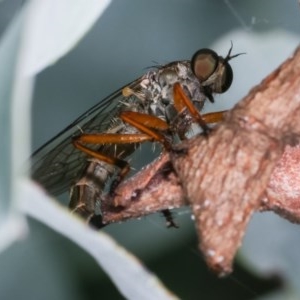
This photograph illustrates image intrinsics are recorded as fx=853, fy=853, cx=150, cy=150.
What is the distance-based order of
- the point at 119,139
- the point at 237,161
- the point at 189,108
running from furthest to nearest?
the point at 119,139
the point at 189,108
the point at 237,161

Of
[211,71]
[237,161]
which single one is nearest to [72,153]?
[211,71]

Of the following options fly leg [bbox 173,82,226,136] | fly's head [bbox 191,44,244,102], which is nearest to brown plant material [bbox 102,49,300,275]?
fly leg [bbox 173,82,226,136]

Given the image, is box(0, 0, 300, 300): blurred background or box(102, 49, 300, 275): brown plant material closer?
box(102, 49, 300, 275): brown plant material

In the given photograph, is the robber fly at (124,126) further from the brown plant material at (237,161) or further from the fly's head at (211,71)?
the brown plant material at (237,161)

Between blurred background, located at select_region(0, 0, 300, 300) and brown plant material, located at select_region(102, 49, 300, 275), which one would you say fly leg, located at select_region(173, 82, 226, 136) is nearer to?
blurred background, located at select_region(0, 0, 300, 300)

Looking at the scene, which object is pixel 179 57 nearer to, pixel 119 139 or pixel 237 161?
pixel 119 139
